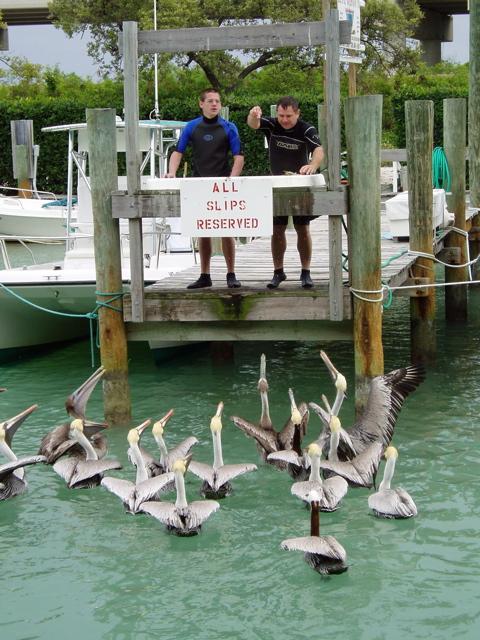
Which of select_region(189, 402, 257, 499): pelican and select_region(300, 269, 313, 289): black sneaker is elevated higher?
select_region(300, 269, 313, 289): black sneaker

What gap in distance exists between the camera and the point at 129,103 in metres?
8.82

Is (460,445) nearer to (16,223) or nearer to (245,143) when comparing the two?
(16,223)

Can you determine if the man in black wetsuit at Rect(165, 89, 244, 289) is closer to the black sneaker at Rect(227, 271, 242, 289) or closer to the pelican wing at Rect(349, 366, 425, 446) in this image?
the black sneaker at Rect(227, 271, 242, 289)

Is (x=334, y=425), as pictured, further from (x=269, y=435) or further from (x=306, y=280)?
(x=306, y=280)

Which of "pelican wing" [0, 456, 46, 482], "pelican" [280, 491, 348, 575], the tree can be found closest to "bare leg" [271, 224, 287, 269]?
"pelican wing" [0, 456, 46, 482]

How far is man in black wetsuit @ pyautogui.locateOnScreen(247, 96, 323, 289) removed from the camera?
9523mm

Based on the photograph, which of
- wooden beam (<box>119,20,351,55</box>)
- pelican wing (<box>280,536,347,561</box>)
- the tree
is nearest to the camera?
pelican wing (<box>280,536,347,561</box>)

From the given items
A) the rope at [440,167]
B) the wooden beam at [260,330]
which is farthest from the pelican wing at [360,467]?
the rope at [440,167]

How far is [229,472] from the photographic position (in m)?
8.17

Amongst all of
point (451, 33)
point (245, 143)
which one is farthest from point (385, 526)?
point (451, 33)

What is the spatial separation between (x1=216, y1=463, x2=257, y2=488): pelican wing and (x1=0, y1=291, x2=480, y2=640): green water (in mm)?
195

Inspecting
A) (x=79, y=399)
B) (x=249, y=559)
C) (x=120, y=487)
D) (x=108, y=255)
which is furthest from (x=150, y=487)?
(x=108, y=255)

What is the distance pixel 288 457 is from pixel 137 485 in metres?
1.17

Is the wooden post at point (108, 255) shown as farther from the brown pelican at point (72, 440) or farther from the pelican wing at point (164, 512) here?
the pelican wing at point (164, 512)
